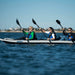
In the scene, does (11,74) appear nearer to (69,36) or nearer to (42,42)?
(42,42)

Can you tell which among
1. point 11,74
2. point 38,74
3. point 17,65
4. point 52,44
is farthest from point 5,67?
point 52,44

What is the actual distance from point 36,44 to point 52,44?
6.23 feet

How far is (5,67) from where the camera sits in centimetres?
888

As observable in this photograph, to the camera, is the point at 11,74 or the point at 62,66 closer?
the point at 11,74

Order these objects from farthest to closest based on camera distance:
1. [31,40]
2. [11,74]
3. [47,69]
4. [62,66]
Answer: [31,40] → [62,66] → [47,69] → [11,74]

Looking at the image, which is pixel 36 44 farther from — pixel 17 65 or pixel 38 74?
pixel 38 74

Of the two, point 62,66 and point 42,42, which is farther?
point 42,42

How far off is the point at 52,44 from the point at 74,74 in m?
13.0

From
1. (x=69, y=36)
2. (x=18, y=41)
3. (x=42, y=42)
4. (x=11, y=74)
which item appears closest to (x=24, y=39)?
A: (x=18, y=41)

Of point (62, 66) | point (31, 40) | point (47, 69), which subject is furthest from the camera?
point (31, 40)

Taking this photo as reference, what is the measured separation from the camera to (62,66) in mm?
9156

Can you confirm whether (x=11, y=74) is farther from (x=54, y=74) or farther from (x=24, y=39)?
(x=24, y=39)

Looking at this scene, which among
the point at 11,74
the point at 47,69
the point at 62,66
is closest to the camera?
the point at 11,74

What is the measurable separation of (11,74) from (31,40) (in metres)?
11.9
